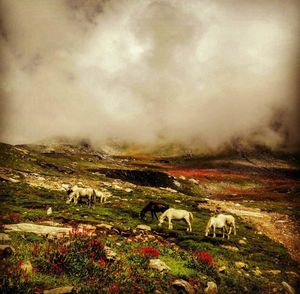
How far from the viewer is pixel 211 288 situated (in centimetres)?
1137

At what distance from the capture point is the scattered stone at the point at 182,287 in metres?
10.8

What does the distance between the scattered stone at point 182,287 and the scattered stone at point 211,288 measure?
0.63 meters

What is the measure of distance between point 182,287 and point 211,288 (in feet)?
4.20

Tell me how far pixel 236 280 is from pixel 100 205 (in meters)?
17.1

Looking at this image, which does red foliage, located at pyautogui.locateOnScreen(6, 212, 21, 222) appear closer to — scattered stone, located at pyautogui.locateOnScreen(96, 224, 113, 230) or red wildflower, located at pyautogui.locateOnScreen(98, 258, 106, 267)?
scattered stone, located at pyautogui.locateOnScreen(96, 224, 113, 230)

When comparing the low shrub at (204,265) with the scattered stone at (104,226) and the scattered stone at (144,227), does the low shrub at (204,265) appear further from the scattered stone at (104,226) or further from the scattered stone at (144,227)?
the scattered stone at (104,226)

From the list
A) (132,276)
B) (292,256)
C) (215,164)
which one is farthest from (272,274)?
(215,164)

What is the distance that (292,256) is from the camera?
736 inches

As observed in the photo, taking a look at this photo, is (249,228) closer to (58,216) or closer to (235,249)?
(235,249)

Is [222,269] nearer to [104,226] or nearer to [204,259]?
[204,259]

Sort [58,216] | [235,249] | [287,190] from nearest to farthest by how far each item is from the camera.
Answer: [235,249] → [58,216] → [287,190]

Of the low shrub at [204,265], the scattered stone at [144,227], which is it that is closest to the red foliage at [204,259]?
the low shrub at [204,265]

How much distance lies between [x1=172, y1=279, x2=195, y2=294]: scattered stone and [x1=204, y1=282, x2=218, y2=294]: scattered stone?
0.63 meters

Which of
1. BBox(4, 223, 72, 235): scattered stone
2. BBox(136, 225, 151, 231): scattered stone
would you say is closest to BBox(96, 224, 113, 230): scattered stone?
BBox(136, 225, 151, 231): scattered stone
